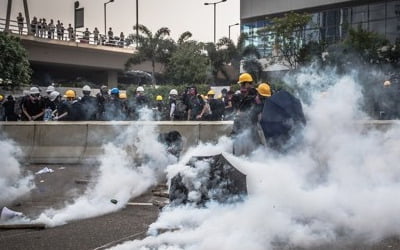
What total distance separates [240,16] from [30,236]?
48534 mm

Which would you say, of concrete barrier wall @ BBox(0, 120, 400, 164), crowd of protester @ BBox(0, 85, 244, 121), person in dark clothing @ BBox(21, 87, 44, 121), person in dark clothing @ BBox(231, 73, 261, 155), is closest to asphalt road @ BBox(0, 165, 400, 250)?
person in dark clothing @ BBox(231, 73, 261, 155)

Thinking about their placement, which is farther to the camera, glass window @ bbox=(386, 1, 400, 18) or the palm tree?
the palm tree

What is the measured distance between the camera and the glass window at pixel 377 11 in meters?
40.0

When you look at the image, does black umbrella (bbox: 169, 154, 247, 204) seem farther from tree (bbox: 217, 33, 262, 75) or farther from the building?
tree (bbox: 217, 33, 262, 75)

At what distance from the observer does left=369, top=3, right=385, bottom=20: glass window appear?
131ft

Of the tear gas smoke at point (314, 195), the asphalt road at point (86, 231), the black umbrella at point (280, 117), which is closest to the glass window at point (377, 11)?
the tear gas smoke at point (314, 195)

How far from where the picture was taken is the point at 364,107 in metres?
8.21

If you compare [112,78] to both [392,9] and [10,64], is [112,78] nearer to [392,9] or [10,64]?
[10,64]

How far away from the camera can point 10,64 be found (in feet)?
90.8

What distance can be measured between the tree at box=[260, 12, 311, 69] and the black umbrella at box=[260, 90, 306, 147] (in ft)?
88.0

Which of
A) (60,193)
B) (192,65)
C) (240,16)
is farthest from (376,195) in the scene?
(240,16)

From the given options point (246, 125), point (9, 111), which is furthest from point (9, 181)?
point (9, 111)

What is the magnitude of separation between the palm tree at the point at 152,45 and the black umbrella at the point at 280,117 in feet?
121

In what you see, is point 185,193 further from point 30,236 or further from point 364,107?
point 364,107
